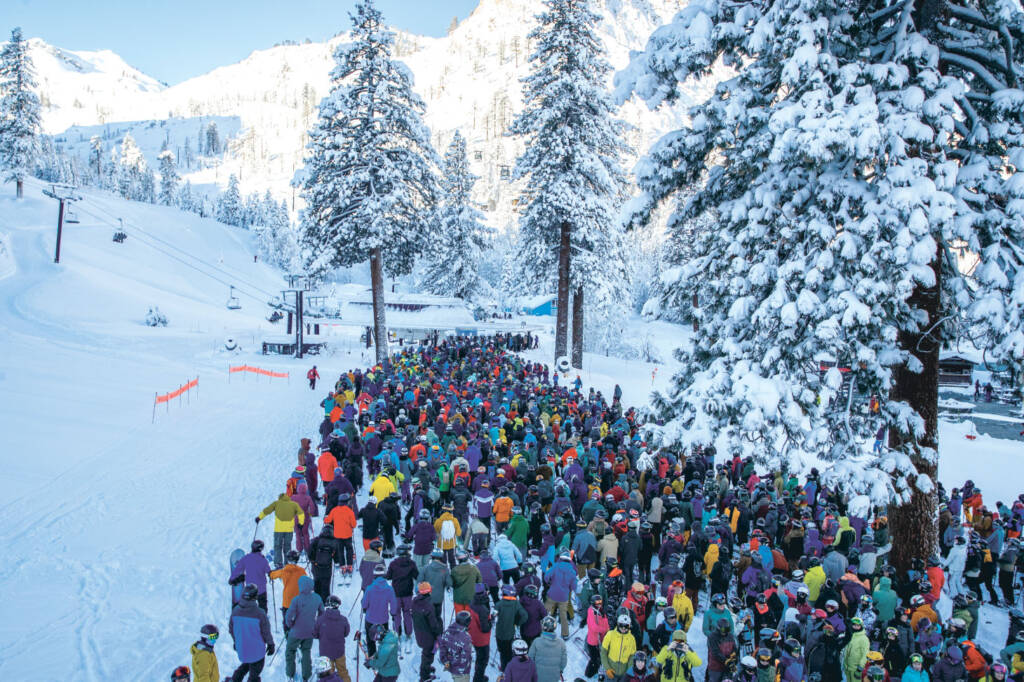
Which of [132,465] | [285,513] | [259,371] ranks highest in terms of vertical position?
[259,371]

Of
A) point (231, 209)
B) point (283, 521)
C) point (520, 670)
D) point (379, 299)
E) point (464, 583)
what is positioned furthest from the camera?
point (231, 209)

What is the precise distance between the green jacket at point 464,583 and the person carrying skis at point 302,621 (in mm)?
1687

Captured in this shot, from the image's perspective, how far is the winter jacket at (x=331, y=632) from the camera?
6.82 meters

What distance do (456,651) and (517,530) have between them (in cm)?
328

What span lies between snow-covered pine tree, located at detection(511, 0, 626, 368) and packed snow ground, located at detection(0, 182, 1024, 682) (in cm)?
624

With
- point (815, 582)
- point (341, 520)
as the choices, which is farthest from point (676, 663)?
point (341, 520)

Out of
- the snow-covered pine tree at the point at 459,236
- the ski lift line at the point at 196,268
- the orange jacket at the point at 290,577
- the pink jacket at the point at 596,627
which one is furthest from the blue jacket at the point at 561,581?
the ski lift line at the point at 196,268

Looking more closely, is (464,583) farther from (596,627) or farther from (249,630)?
(249,630)

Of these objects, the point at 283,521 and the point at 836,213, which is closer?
the point at 836,213

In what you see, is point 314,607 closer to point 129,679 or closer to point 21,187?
point 129,679

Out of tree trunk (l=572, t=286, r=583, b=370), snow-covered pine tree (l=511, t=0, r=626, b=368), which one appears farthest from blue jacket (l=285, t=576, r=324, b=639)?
tree trunk (l=572, t=286, r=583, b=370)

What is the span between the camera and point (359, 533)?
11469mm

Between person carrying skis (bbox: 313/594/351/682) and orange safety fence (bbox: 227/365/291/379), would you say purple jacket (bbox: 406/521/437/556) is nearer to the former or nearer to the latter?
person carrying skis (bbox: 313/594/351/682)

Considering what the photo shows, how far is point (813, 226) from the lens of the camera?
6.61 meters
